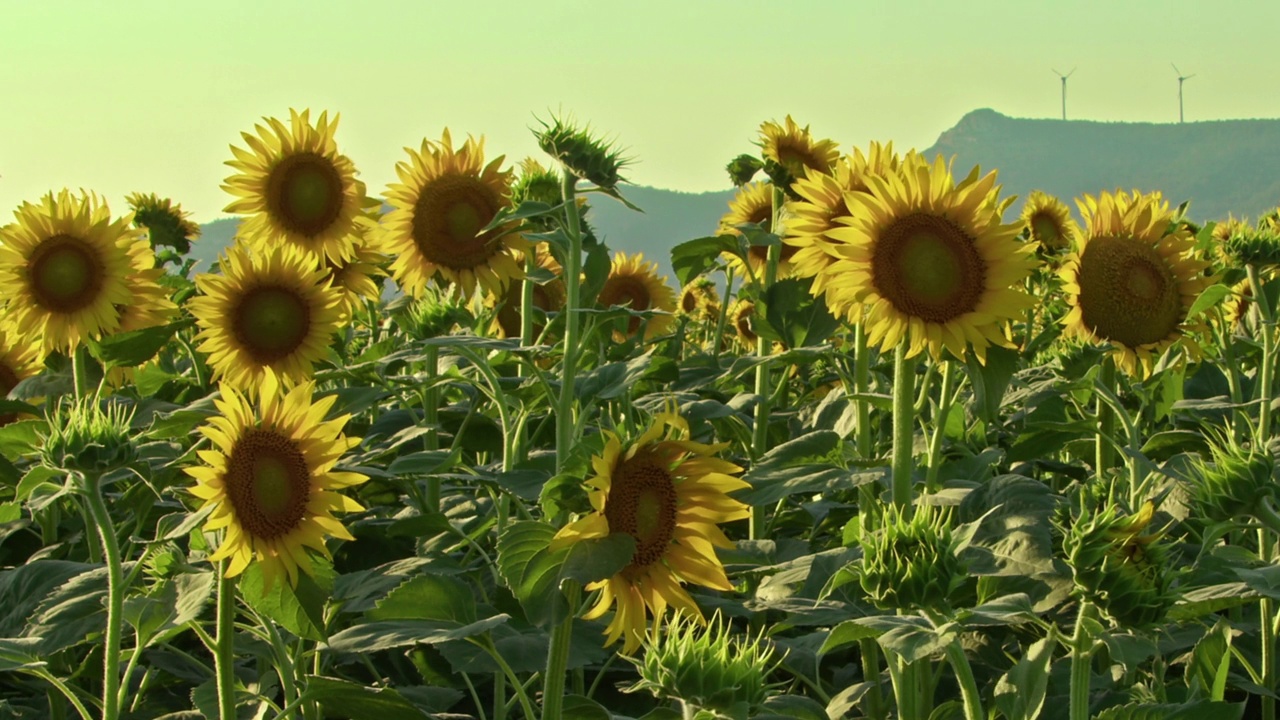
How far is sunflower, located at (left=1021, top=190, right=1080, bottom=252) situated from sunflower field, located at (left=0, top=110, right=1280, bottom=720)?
6.49 feet

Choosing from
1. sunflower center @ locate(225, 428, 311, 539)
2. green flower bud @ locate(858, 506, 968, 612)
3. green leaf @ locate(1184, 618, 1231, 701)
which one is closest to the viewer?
green flower bud @ locate(858, 506, 968, 612)

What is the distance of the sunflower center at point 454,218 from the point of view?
428 centimetres

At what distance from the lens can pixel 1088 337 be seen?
3566mm

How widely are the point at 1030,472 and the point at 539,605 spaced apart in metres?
2.54

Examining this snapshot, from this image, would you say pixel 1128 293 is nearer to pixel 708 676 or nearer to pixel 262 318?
pixel 708 676

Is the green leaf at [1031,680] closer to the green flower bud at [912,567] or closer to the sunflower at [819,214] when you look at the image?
the green flower bud at [912,567]

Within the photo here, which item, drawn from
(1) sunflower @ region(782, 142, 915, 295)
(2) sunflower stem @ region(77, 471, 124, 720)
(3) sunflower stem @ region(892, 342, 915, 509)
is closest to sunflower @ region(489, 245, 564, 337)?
(1) sunflower @ region(782, 142, 915, 295)

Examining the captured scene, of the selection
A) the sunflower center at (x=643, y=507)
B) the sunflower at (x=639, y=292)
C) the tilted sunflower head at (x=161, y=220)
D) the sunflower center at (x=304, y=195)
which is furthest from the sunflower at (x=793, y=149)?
the tilted sunflower head at (x=161, y=220)

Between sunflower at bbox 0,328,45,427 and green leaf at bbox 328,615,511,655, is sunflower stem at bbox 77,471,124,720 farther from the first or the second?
sunflower at bbox 0,328,45,427

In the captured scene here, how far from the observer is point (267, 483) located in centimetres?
230

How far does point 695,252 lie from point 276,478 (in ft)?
7.25

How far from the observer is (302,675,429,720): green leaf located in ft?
7.63

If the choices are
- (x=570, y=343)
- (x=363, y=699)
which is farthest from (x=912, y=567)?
(x=570, y=343)

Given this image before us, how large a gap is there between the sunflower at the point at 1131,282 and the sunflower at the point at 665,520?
1.61m
